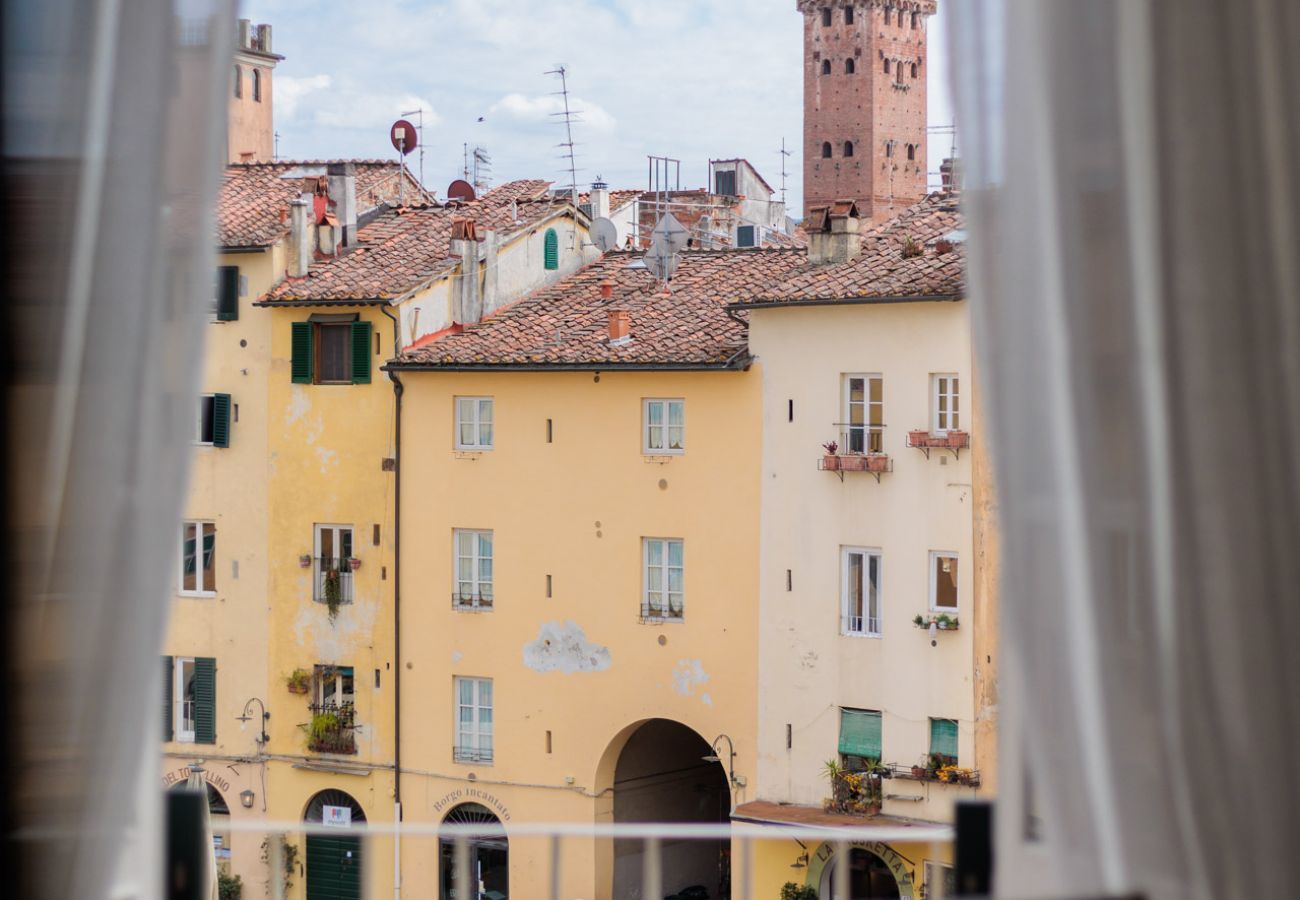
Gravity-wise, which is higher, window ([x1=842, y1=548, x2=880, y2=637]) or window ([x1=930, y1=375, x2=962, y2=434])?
window ([x1=930, y1=375, x2=962, y2=434])

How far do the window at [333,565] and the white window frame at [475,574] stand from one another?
125 centimetres

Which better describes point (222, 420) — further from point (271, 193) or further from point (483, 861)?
point (483, 861)

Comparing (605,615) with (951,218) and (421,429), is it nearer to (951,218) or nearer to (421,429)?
(421,429)

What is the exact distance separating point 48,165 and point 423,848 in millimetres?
16820

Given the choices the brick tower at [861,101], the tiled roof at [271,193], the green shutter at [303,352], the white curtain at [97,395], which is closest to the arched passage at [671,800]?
the green shutter at [303,352]

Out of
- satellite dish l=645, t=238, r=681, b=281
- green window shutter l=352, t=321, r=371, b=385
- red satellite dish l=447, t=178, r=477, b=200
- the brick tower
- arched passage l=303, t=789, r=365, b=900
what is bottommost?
arched passage l=303, t=789, r=365, b=900

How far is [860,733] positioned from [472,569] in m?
4.57

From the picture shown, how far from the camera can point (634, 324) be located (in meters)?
18.2

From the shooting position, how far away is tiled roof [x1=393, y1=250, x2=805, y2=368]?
17.6m

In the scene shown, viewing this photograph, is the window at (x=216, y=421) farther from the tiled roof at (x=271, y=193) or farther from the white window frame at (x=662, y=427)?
the white window frame at (x=662, y=427)

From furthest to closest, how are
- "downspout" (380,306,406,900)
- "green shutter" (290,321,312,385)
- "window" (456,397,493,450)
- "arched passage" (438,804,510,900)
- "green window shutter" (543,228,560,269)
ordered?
1. "green window shutter" (543,228,560,269)
2. "green shutter" (290,321,312,385)
3. "downspout" (380,306,406,900)
4. "window" (456,397,493,450)
5. "arched passage" (438,804,510,900)

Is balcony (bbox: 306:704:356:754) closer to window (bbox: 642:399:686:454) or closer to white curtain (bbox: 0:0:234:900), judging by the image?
window (bbox: 642:399:686:454)

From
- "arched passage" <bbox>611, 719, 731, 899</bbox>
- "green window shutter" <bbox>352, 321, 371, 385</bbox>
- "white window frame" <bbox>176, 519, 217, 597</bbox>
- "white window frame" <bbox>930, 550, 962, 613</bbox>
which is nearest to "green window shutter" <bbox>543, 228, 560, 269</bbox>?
"green window shutter" <bbox>352, 321, 371, 385</bbox>

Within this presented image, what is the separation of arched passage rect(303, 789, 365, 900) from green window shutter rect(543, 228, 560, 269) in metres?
6.45
